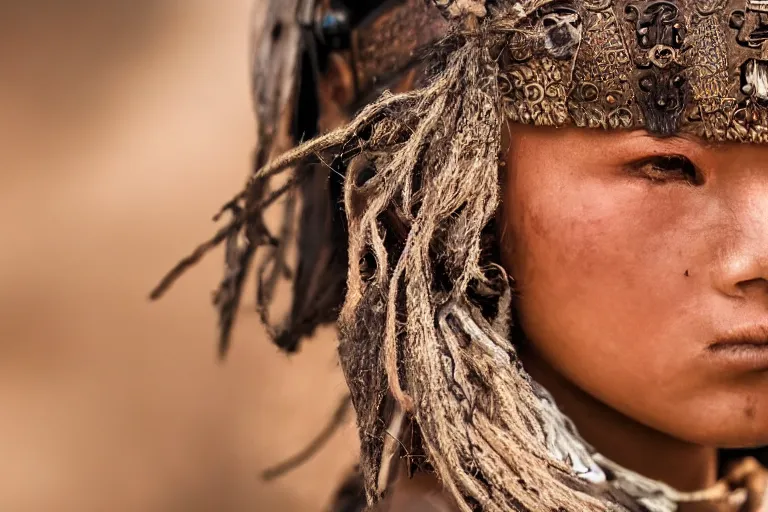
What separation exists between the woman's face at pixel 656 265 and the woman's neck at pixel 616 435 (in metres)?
0.07

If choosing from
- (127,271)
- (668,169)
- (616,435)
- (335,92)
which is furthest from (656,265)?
(127,271)

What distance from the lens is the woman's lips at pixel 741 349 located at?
0.78m

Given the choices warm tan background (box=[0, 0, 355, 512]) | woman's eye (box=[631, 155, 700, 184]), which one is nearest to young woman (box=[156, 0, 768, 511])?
woman's eye (box=[631, 155, 700, 184])

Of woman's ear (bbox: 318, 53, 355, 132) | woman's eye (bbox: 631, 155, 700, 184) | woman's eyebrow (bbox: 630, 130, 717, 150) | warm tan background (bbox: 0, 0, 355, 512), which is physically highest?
woman's ear (bbox: 318, 53, 355, 132)

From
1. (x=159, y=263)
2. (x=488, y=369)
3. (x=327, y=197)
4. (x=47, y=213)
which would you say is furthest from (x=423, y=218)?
(x=47, y=213)

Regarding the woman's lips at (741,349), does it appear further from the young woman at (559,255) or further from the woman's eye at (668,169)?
the woman's eye at (668,169)

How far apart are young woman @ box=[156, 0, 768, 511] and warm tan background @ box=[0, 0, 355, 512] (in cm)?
41

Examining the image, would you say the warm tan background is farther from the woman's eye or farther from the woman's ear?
the woman's eye

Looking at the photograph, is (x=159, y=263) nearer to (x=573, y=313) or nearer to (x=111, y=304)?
(x=111, y=304)

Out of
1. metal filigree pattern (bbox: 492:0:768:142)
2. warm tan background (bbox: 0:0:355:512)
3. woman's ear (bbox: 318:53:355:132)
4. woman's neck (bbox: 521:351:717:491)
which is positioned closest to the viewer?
metal filigree pattern (bbox: 492:0:768:142)

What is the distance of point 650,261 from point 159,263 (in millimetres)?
735

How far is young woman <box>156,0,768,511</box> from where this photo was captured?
766mm

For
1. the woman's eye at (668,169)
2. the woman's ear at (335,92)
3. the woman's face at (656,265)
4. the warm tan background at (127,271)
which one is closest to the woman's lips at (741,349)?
the woman's face at (656,265)

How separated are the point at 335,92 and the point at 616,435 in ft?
1.59
